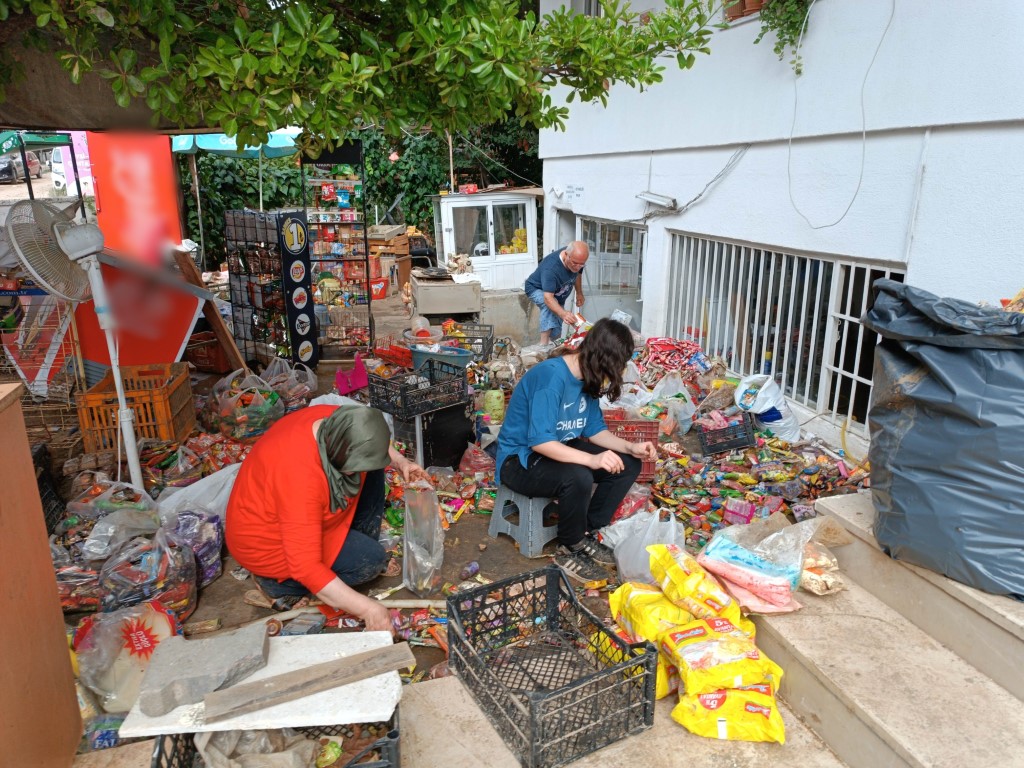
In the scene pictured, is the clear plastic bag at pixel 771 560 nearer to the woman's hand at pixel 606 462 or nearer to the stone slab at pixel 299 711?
the woman's hand at pixel 606 462

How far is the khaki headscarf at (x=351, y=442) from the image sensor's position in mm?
3119

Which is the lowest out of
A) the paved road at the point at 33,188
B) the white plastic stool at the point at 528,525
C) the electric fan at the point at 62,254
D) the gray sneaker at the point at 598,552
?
the gray sneaker at the point at 598,552

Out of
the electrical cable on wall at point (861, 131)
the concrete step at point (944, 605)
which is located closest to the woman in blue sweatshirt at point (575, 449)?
the concrete step at point (944, 605)

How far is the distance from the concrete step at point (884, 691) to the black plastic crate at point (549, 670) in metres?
0.68

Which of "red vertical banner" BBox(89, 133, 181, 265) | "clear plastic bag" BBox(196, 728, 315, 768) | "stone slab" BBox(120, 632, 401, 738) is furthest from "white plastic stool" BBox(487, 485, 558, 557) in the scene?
"red vertical banner" BBox(89, 133, 181, 265)

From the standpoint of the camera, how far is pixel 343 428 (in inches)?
123

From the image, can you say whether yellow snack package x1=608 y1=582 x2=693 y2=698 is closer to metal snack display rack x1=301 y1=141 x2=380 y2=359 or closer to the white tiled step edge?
the white tiled step edge

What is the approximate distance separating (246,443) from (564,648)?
4052mm

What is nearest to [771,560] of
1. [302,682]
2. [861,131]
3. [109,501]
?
[302,682]

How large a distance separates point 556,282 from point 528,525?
5.00 m

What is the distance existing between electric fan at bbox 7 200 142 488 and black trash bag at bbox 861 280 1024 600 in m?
4.38

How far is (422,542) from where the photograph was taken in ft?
13.0

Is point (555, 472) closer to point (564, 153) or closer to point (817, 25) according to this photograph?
point (817, 25)

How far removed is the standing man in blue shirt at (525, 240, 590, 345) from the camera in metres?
8.56
